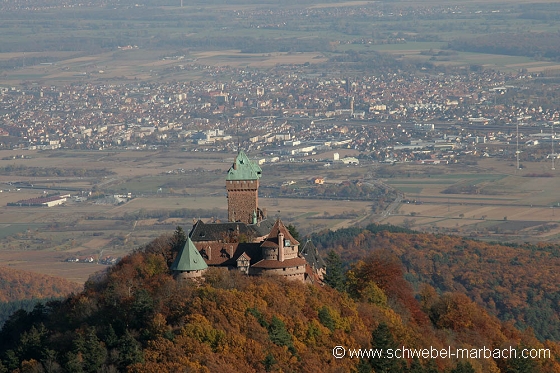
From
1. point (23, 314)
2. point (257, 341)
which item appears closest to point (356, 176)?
point (23, 314)

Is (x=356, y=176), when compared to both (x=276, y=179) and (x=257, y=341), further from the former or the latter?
(x=257, y=341)

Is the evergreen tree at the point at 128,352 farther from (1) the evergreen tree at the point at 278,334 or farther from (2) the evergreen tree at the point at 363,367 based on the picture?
(2) the evergreen tree at the point at 363,367

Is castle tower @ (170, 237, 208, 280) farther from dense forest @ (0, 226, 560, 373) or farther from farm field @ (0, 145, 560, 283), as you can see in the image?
farm field @ (0, 145, 560, 283)

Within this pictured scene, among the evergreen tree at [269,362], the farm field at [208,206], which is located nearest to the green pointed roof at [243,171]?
the evergreen tree at [269,362]

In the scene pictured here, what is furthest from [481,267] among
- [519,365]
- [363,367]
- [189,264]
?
[363,367]

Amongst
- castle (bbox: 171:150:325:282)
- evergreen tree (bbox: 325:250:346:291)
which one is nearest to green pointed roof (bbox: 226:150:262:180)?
castle (bbox: 171:150:325:282)

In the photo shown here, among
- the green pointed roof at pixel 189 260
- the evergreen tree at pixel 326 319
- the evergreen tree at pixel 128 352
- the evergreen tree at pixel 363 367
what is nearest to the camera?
the evergreen tree at pixel 128 352

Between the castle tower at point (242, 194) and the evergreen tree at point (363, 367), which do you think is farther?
the castle tower at point (242, 194)
